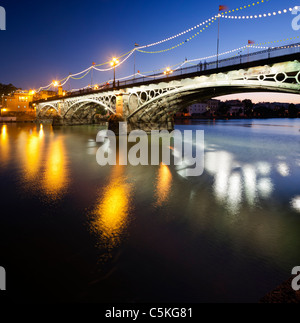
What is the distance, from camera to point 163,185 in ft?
31.7

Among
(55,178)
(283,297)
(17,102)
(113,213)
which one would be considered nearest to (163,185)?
(113,213)

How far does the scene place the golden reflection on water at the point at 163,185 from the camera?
26.1 ft

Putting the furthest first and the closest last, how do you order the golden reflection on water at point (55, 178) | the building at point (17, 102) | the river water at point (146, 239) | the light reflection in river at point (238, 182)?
the building at point (17, 102), the golden reflection on water at point (55, 178), the light reflection in river at point (238, 182), the river water at point (146, 239)

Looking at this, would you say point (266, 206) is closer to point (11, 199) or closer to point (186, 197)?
point (186, 197)

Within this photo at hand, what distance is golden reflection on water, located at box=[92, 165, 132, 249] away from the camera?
5303 mm

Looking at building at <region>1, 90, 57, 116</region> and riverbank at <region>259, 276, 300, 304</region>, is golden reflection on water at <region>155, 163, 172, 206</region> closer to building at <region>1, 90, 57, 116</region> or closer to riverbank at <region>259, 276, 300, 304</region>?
riverbank at <region>259, 276, 300, 304</region>

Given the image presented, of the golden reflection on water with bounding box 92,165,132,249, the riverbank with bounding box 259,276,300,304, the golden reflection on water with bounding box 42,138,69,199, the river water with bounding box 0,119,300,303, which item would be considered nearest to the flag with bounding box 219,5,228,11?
the river water with bounding box 0,119,300,303

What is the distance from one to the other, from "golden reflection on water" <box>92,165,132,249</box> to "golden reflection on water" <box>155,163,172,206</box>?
112cm

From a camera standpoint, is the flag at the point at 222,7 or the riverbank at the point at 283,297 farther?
the flag at the point at 222,7

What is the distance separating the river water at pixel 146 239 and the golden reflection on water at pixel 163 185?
0.14ft

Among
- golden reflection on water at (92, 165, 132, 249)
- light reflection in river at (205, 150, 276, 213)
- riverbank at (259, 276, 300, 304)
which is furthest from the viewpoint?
light reflection in river at (205, 150, 276, 213)

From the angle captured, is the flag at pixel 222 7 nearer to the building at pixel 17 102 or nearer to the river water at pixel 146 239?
the river water at pixel 146 239

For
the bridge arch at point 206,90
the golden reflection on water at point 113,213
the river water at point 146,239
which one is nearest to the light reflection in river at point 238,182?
the river water at point 146,239

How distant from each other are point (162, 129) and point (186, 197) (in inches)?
1305
